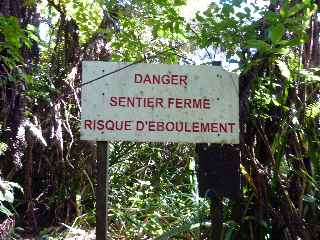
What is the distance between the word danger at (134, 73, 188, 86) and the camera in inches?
134

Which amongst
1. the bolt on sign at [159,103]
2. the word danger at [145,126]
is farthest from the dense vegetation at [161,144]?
the word danger at [145,126]

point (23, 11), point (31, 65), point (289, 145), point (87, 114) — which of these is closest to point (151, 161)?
point (31, 65)

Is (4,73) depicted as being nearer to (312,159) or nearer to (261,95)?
(261,95)

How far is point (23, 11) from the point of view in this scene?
18.3 feet

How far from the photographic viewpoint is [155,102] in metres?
3.39

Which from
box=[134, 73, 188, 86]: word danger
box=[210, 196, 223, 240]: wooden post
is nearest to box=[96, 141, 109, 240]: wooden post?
box=[134, 73, 188, 86]: word danger

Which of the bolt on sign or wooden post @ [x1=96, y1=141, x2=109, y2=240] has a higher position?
the bolt on sign

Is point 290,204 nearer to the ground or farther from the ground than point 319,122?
nearer to the ground

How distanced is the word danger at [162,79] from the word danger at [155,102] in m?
0.11

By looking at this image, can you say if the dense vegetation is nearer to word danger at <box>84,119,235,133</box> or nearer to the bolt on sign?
the bolt on sign

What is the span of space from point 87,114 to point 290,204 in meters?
1.60

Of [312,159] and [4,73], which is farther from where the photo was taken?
[4,73]

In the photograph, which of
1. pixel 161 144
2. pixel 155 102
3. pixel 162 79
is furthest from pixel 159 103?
pixel 161 144

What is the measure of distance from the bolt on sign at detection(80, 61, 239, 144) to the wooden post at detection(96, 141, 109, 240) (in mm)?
123
